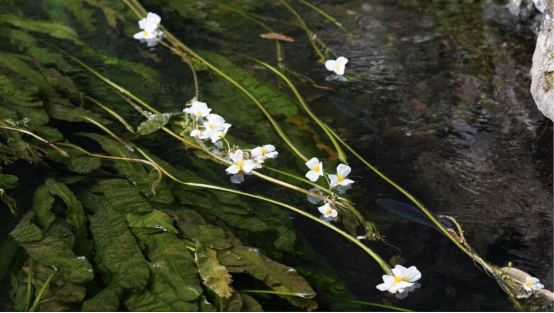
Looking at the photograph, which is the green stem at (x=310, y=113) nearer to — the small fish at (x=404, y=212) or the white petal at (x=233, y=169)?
the small fish at (x=404, y=212)

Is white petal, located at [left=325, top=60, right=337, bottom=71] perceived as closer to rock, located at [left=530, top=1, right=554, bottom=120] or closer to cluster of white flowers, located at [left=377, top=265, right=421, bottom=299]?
rock, located at [left=530, top=1, right=554, bottom=120]

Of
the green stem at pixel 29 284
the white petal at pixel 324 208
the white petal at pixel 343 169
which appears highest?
the white petal at pixel 343 169

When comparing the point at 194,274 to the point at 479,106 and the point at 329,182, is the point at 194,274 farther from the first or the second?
the point at 479,106

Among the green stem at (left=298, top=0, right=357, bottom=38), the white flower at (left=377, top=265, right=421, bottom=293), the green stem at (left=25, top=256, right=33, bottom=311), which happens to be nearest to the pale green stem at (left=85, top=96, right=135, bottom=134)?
the green stem at (left=25, top=256, right=33, bottom=311)

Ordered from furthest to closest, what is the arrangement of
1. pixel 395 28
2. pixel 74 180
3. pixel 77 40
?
pixel 395 28 < pixel 77 40 < pixel 74 180

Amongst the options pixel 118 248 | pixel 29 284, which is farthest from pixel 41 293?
pixel 118 248

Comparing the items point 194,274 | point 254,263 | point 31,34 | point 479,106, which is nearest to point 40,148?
point 194,274

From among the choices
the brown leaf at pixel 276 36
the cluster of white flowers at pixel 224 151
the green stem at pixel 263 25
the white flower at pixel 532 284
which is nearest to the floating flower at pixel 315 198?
the cluster of white flowers at pixel 224 151
